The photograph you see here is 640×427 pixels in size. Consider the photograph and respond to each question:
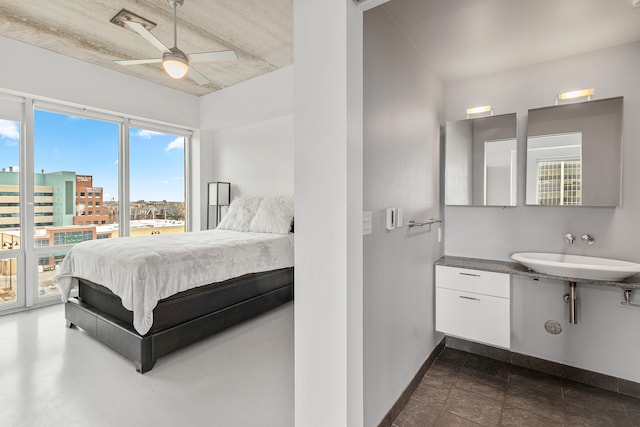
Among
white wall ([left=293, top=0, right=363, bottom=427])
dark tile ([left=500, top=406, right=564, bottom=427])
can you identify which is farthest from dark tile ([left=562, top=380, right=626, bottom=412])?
white wall ([left=293, top=0, right=363, bottom=427])

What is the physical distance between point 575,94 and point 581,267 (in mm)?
1245

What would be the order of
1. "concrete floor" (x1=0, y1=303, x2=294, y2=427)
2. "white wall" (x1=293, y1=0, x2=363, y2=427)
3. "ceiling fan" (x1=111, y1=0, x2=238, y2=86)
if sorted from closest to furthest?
"white wall" (x1=293, y1=0, x2=363, y2=427) → "concrete floor" (x1=0, y1=303, x2=294, y2=427) → "ceiling fan" (x1=111, y1=0, x2=238, y2=86)

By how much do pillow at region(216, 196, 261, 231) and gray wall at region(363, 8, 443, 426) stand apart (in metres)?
2.66

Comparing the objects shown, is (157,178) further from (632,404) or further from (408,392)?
(632,404)

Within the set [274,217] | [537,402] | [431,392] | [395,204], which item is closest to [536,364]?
[537,402]

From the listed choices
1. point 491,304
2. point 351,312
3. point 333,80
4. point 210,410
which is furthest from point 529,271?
point 210,410

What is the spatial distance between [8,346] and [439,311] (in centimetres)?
373

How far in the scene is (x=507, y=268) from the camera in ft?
7.36

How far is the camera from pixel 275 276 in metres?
3.61

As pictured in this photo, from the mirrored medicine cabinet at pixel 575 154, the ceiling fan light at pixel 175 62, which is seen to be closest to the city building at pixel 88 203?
the ceiling fan light at pixel 175 62

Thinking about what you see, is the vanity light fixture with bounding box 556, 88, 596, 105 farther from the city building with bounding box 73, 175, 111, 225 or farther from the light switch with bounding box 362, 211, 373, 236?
the city building with bounding box 73, 175, 111, 225

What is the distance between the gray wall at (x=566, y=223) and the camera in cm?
205

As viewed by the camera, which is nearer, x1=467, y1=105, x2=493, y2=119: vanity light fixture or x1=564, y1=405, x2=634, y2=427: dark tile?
x1=564, y1=405, x2=634, y2=427: dark tile

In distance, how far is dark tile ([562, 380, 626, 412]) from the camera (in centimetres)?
192
